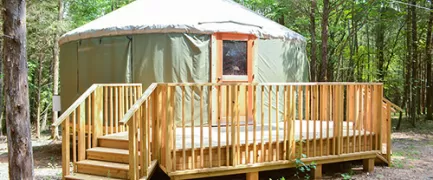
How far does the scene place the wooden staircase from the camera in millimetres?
4238

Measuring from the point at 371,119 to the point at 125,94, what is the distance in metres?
3.85

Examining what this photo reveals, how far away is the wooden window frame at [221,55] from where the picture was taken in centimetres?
624

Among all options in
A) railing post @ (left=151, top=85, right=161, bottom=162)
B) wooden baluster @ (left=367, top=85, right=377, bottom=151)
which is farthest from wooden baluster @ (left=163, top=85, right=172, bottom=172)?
wooden baluster @ (left=367, top=85, right=377, bottom=151)

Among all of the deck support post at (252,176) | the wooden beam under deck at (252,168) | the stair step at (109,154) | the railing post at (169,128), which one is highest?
the railing post at (169,128)

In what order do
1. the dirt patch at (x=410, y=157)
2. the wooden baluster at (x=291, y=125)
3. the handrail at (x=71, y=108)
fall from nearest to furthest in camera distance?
the handrail at (x=71, y=108) < the wooden baluster at (x=291, y=125) < the dirt patch at (x=410, y=157)

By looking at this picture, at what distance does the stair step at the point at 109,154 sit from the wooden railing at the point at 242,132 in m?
0.24

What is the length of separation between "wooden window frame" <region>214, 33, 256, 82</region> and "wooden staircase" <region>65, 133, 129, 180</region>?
2158 mm

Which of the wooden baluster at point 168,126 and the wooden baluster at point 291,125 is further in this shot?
the wooden baluster at point 291,125

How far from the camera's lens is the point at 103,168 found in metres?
4.34

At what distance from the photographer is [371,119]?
5258mm

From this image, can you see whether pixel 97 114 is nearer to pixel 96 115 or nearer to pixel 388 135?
pixel 96 115

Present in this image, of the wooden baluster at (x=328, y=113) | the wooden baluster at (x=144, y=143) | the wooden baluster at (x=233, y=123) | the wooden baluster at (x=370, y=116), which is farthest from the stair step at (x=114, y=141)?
the wooden baluster at (x=370, y=116)

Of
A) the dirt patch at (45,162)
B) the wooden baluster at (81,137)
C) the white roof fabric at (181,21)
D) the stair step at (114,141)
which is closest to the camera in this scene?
the wooden baluster at (81,137)

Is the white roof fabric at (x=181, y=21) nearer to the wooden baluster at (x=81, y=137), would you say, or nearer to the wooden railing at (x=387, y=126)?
the wooden baluster at (x=81, y=137)
